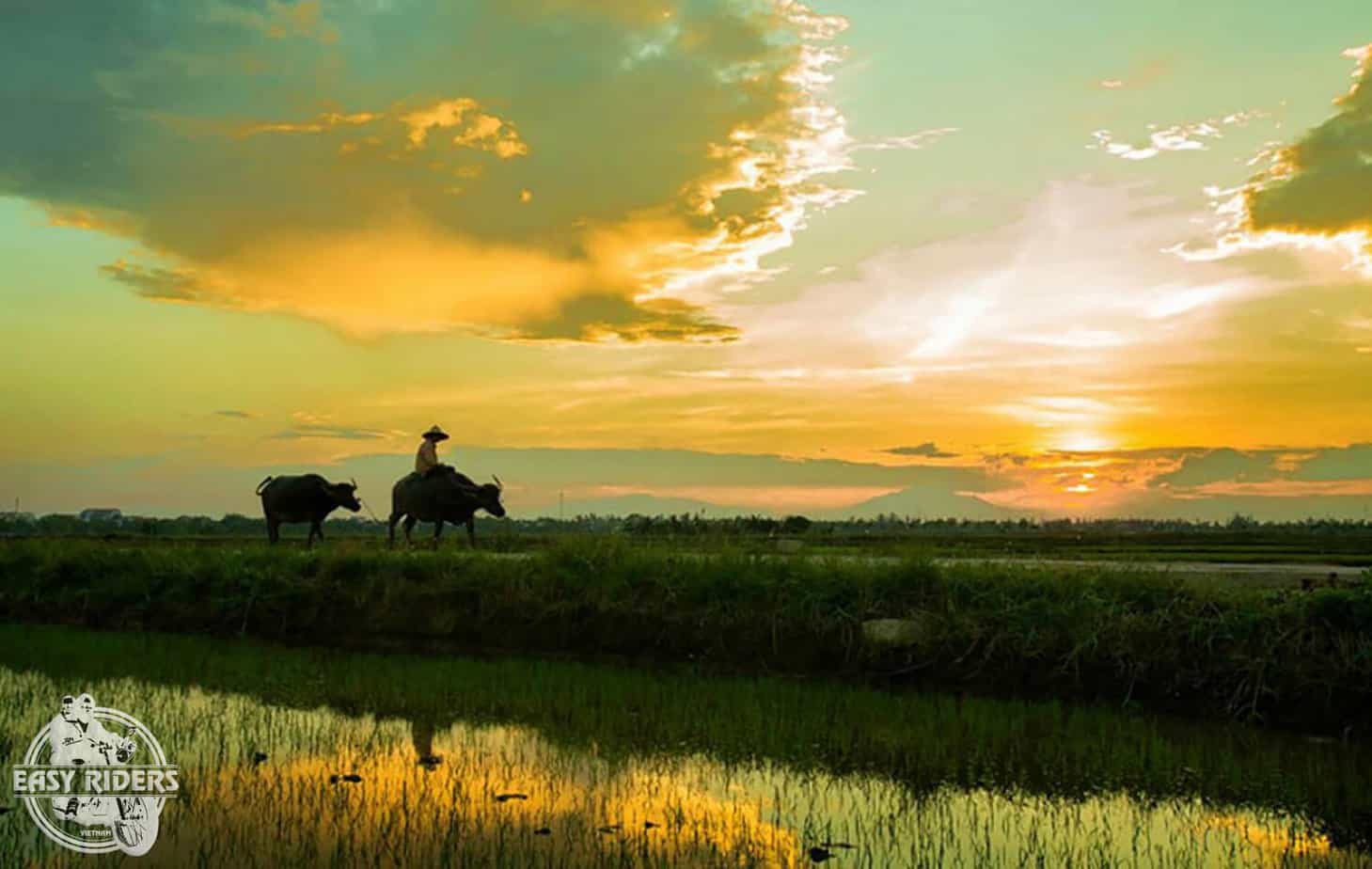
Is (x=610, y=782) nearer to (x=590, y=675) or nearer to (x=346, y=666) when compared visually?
(x=590, y=675)

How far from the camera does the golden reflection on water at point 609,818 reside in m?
4.96

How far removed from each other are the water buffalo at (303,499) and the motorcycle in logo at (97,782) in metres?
13.7

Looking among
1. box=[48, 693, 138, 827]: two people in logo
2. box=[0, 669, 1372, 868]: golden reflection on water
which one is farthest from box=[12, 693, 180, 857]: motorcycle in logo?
box=[0, 669, 1372, 868]: golden reflection on water

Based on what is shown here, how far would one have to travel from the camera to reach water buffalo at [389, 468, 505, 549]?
18.9 metres

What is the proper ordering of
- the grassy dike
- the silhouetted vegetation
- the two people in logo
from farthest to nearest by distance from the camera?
the silhouetted vegetation, the grassy dike, the two people in logo

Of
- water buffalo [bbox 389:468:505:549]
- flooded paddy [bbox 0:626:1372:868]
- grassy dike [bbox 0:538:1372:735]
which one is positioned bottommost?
flooded paddy [bbox 0:626:1372:868]

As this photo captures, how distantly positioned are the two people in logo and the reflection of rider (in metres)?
10.5

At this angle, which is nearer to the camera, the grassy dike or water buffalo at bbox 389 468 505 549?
the grassy dike

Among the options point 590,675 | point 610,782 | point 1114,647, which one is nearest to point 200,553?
point 590,675

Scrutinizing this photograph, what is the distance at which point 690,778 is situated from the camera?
6352mm

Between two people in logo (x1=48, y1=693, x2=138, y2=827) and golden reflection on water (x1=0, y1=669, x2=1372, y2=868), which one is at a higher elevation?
two people in logo (x1=48, y1=693, x2=138, y2=827)

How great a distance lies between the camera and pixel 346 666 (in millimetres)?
10844

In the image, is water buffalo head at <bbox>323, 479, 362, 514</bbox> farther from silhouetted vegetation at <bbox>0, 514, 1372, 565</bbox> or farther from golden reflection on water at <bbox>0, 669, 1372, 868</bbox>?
golden reflection on water at <bbox>0, 669, 1372, 868</bbox>

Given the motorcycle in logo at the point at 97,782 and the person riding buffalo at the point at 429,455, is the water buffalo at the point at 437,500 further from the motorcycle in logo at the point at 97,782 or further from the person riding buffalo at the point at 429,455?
the motorcycle in logo at the point at 97,782
